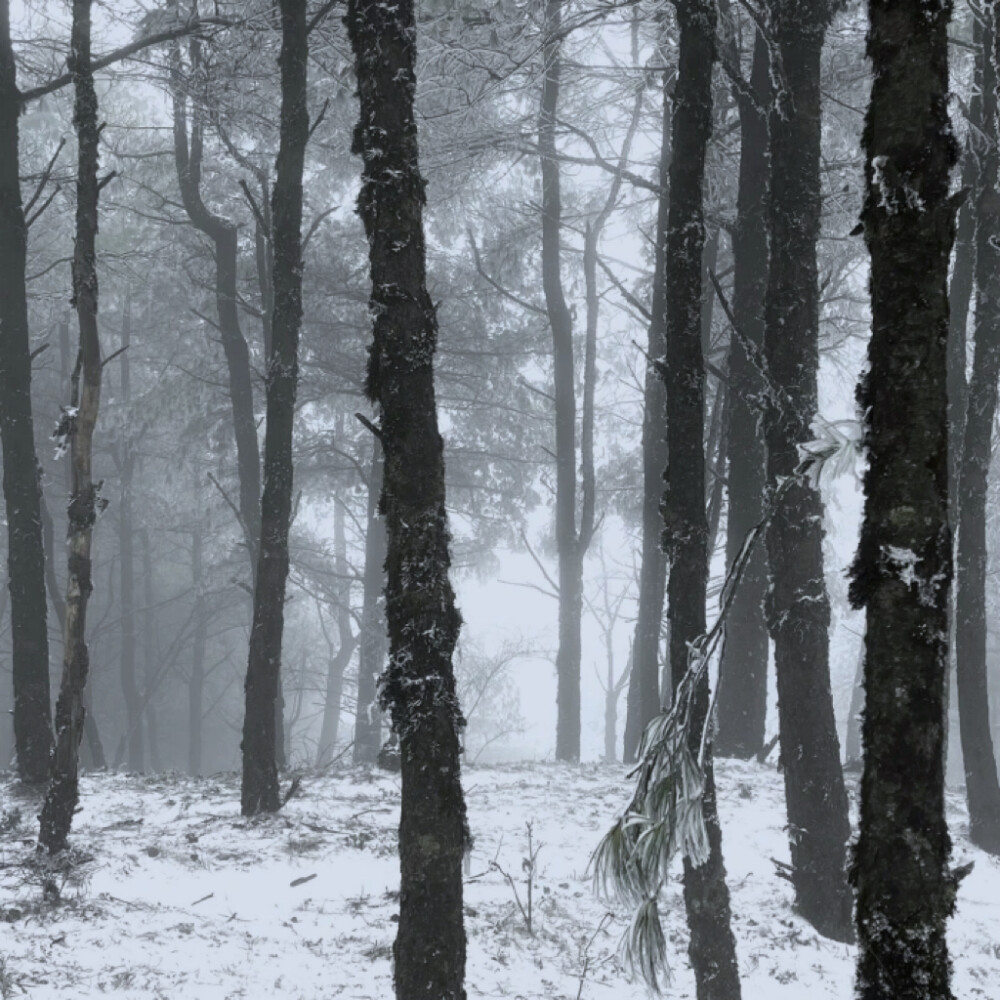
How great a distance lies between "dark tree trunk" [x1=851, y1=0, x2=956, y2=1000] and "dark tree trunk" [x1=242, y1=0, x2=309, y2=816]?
7586 millimetres

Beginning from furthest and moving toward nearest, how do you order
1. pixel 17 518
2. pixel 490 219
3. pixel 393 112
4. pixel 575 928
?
pixel 490 219, pixel 17 518, pixel 575 928, pixel 393 112

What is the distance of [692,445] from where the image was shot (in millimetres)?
6059

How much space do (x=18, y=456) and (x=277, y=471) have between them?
3023 millimetres

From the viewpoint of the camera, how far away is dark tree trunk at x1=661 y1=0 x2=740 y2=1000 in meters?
5.76

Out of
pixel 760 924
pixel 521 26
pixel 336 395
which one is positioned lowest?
pixel 760 924

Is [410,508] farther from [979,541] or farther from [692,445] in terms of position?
[979,541]

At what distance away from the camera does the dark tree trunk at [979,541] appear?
33.9 feet

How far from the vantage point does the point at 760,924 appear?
24.9ft

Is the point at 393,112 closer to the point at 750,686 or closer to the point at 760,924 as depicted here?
the point at 760,924

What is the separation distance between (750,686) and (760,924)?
4.30m

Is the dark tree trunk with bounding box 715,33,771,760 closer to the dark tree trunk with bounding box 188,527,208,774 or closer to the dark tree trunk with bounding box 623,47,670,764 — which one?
the dark tree trunk with bounding box 623,47,670,764

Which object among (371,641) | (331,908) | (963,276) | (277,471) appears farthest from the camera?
(371,641)

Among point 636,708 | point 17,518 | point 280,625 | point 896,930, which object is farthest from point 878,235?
point 636,708

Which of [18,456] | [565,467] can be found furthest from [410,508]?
[565,467]
